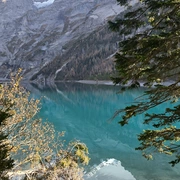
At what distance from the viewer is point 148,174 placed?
26453mm

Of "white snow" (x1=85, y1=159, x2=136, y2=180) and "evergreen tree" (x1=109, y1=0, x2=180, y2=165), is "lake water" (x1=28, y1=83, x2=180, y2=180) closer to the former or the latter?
"white snow" (x1=85, y1=159, x2=136, y2=180)

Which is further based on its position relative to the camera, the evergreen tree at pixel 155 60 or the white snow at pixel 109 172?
the white snow at pixel 109 172

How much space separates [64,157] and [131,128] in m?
36.7

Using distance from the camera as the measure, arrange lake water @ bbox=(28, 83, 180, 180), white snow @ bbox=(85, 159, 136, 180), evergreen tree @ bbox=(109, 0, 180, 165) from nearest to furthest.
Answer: evergreen tree @ bbox=(109, 0, 180, 165) → white snow @ bbox=(85, 159, 136, 180) → lake water @ bbox=(28, 83, 180, 180)

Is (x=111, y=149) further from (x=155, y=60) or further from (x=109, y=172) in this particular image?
(x=155, y=60)

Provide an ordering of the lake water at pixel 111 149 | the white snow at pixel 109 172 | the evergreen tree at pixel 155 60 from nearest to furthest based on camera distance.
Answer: the evergreen tree at pixel 155 60 → the white snow at pixel 109 172 → the lake water at pixel 111 149

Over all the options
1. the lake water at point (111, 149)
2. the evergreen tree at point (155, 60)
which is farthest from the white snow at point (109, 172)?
the evergreen tree at point (155, 60)

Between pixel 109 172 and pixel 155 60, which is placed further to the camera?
pixel 109 172

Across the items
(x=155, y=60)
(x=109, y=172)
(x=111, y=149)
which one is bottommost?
(x=155, y=60)

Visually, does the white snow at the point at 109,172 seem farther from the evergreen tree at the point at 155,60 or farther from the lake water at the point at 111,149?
the evergreen tree at the point at 155,60

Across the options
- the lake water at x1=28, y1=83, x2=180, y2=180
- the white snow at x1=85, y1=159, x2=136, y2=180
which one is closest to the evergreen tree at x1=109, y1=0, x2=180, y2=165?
the lake water at x1=28, y1=83, x2=180, y2=180

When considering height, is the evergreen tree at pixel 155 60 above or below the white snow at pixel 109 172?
below

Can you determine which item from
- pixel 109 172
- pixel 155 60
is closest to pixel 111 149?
pixel 109 172

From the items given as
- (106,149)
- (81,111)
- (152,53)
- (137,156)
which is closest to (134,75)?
(152,53)
